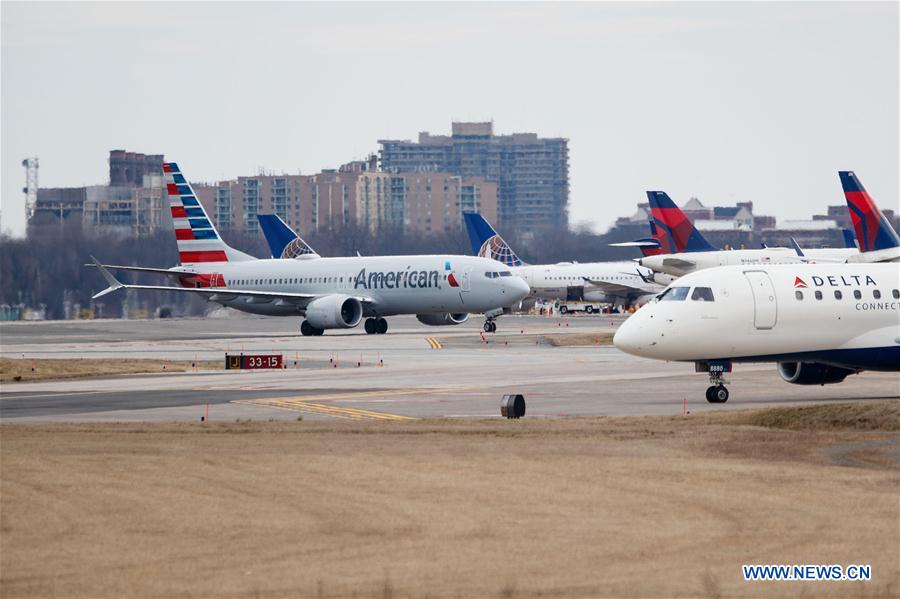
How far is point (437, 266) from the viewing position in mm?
78750

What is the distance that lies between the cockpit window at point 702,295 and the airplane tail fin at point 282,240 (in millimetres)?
63935

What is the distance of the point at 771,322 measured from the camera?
3525cm

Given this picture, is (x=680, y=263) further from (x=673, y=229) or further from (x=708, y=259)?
(x=673, y=229)

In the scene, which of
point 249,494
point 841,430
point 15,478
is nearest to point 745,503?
point 249,494

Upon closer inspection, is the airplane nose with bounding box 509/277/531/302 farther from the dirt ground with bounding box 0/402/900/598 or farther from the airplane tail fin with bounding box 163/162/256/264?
the dirt ground with bounding box 0/402/900/598

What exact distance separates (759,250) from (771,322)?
46.8 metres

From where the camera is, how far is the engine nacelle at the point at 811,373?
121ft

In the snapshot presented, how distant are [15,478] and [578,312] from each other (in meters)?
110

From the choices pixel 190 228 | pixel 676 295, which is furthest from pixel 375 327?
pixel 676 295

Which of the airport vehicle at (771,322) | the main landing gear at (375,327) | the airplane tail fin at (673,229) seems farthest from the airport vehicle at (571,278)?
the airport vehicle at (771,322)

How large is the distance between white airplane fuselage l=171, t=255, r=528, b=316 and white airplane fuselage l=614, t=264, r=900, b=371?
4126 centimetres

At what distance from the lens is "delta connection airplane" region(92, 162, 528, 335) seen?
78000mm

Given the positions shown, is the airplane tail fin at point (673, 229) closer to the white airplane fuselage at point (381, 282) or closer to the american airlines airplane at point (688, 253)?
the american airlines airplane at point (688, 253)

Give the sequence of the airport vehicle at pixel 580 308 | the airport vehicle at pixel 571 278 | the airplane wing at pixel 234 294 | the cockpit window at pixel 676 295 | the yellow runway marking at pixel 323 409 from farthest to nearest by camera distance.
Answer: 1. the airport vehicle at pixel 580 308
2. the airport vehicle at pixel 571 278
3. the airplane wing at pixel 234 294
4. the cockpit window at pixel 676 295
5. the yellow runway marking at pixel 323 409
